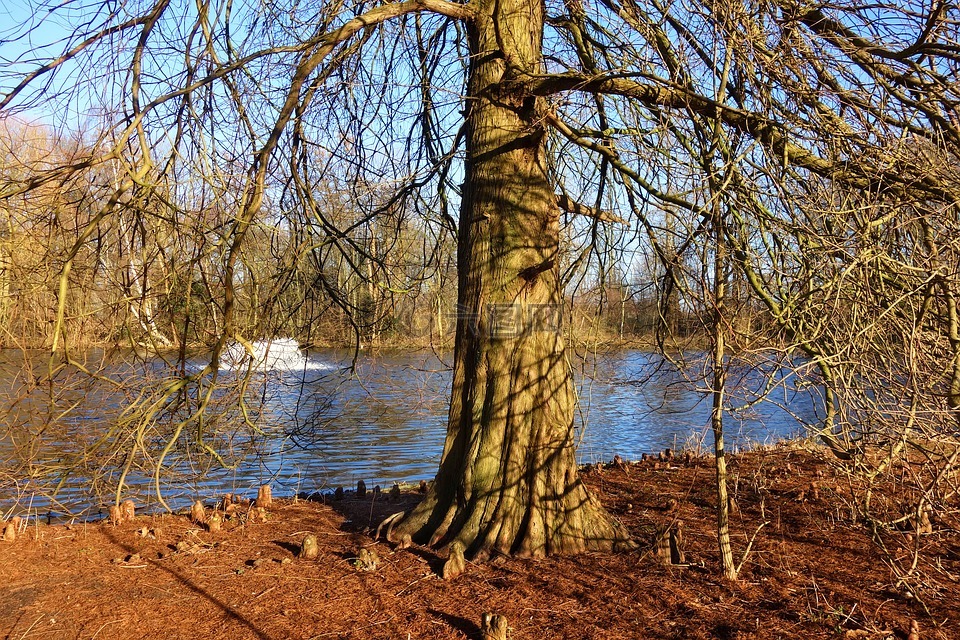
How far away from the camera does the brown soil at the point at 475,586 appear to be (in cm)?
348

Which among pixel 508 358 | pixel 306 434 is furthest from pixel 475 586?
pixel 306 434

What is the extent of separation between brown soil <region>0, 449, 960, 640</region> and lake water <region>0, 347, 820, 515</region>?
60cm

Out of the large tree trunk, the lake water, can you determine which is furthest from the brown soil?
the lake water

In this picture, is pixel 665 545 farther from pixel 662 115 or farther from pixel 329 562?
pixel 662 115

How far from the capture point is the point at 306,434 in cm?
636

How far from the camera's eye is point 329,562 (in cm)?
450

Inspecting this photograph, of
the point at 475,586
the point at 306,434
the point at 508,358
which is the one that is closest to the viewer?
the point at 475,586

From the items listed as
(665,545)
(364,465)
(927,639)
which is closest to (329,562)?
(665,545)

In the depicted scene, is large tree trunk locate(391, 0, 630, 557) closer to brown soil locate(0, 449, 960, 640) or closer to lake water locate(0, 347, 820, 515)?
brown soil locate(0, 449, 960, 640)

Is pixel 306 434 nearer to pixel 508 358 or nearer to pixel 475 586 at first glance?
pixel 508 358

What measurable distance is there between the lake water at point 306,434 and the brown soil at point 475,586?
1.98 ft

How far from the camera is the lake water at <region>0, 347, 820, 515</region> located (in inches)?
212

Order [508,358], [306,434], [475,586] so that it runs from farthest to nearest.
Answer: [306,434], [508,358], [475,586]

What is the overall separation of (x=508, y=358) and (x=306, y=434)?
2.46m
